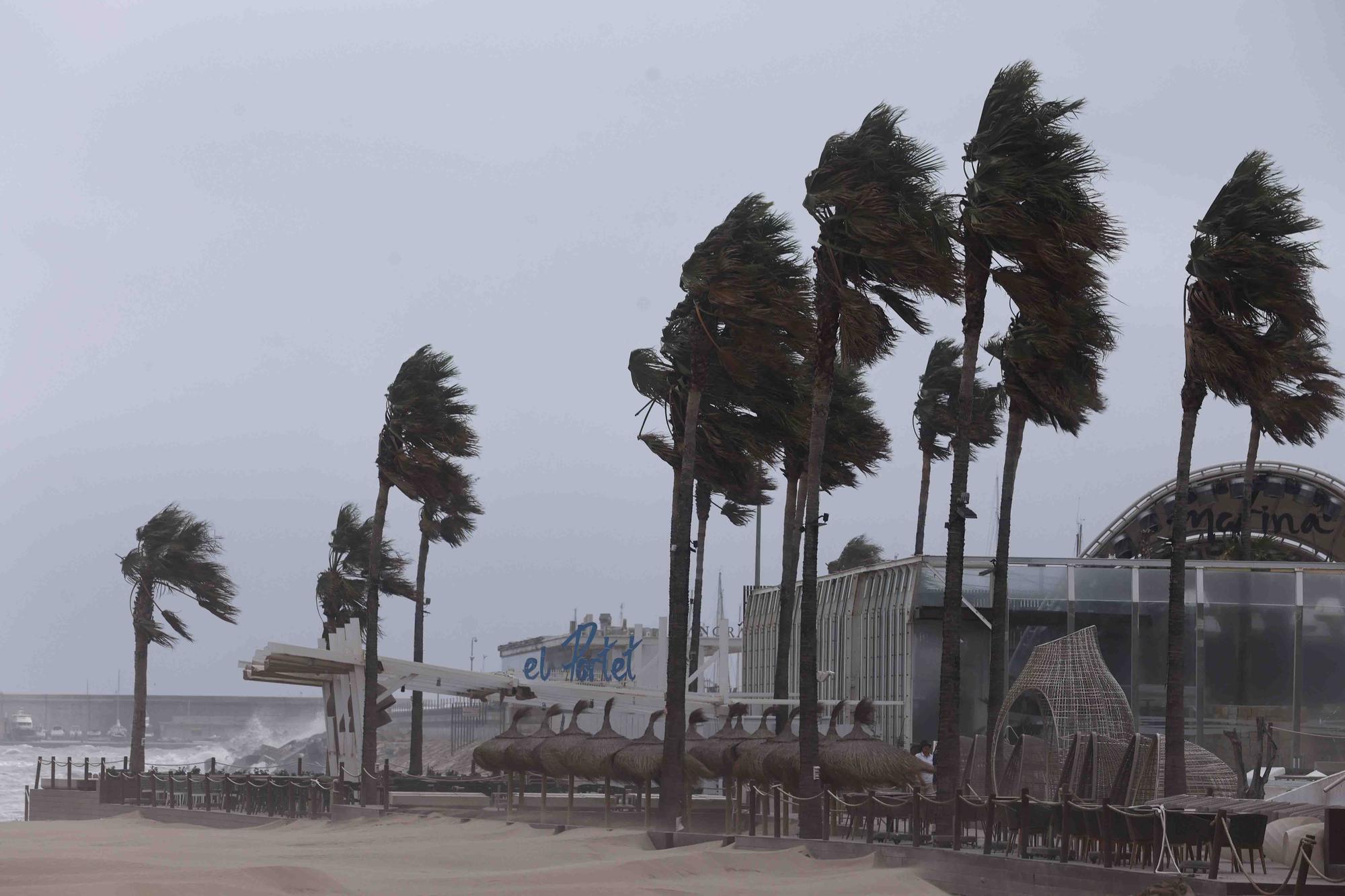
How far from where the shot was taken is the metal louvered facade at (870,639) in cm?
3991

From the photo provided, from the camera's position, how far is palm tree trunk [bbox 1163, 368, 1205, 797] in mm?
26516

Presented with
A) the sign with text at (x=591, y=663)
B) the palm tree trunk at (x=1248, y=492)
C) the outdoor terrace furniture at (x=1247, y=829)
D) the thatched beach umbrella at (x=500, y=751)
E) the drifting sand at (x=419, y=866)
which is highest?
the palm tree trunk at (x=1248, y=492)

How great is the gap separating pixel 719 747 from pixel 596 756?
2608 millimetres

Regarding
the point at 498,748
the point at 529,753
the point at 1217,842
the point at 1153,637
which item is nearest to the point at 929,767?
the point at 529,753

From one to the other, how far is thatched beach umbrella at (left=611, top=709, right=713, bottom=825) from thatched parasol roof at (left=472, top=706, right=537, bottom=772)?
365 centimetres

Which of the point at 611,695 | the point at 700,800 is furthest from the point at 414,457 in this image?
the point at 700,800

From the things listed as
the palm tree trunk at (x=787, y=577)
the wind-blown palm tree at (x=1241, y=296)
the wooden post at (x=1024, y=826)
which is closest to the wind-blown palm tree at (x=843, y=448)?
the palm tree trunk at (x=787, y=577)

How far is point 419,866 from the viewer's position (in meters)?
25.9

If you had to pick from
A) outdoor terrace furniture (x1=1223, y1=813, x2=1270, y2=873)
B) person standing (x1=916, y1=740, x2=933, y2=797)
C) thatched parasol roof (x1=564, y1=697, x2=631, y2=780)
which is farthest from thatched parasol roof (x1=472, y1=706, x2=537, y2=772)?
outdoor terrace furniture (x1=1223, y1=813, x2=1270, y2=873)

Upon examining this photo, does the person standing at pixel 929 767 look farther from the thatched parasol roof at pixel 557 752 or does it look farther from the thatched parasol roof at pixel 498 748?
the thatched parasol roof at pixel 498 748

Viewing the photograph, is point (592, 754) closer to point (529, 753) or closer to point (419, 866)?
point (529, 753)

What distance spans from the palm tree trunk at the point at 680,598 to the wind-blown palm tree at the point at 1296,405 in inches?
367

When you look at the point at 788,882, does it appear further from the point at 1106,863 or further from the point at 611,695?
the point at 611,695

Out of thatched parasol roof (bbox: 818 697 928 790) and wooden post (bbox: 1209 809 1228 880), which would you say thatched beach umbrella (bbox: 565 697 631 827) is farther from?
wooden post (bbox: 1209 809 1228 880)
